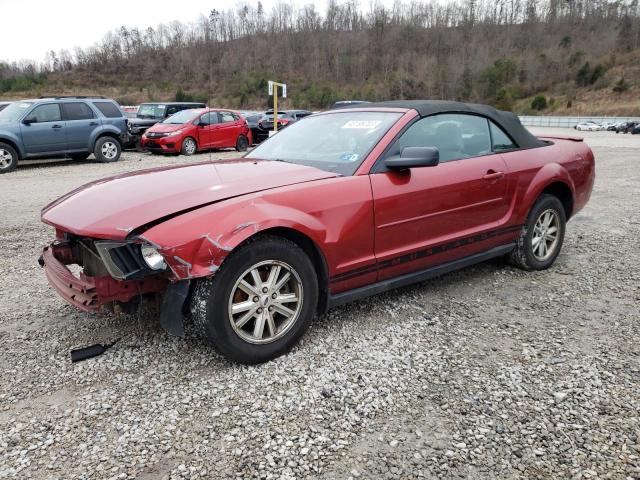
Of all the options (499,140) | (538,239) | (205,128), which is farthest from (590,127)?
(499,140)

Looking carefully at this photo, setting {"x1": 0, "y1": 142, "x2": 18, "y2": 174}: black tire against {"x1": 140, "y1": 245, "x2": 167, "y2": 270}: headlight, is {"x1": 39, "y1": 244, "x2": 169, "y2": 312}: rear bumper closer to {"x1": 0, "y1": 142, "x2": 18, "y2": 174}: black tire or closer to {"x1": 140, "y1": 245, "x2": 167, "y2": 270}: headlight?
{"x1": 140, "y1": 245, "x2": 167, "y2": 270}: headlight

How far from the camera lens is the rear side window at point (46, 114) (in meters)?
11.9

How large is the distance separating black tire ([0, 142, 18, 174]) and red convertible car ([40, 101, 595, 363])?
10103 mm

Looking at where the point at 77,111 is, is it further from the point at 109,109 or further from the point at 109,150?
the point at 109,150

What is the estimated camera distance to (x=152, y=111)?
707 inches

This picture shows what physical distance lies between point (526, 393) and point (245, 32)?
108882mm

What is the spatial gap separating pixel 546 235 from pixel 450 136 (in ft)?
4.92

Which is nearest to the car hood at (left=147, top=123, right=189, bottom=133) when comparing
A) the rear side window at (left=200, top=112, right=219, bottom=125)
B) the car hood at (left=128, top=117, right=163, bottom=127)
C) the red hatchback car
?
the red hatchback car

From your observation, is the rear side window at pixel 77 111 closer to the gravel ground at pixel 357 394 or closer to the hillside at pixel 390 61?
the gravel ground at pixel 357 394

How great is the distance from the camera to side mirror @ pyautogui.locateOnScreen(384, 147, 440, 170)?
3199 mm

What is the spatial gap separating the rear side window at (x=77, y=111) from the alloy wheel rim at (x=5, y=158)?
163cm

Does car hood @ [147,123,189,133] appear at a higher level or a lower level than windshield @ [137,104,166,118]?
lower

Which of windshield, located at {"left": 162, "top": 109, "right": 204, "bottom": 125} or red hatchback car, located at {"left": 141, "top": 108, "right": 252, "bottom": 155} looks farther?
windshield, located at {"left": 162, "top": 109, "right": 204, "bottom": 125}

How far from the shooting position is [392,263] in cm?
339
